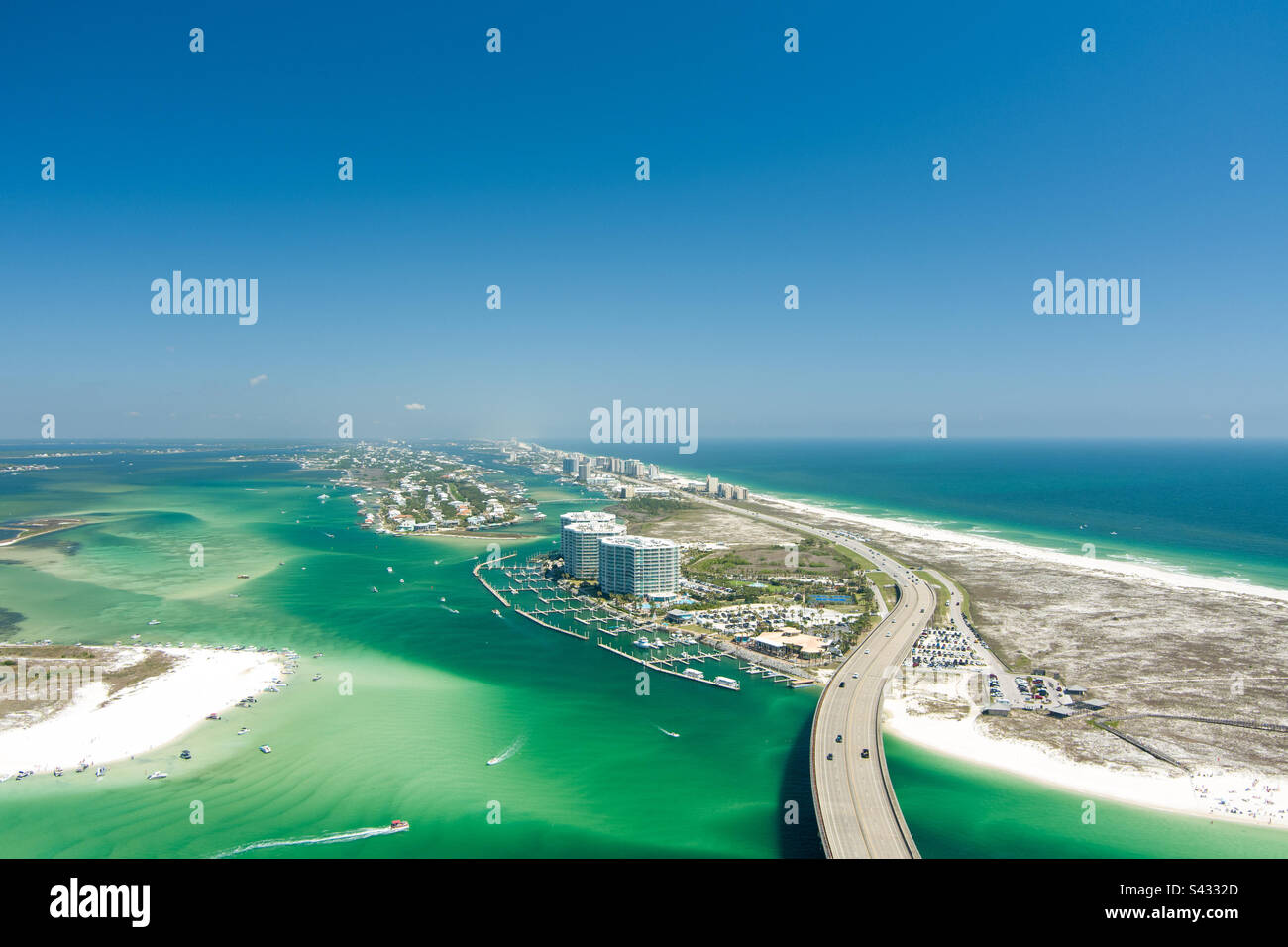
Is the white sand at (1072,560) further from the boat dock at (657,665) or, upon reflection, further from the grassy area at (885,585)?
the boat dock at (657,665)

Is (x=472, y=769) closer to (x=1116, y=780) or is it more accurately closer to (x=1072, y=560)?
(x=1116, y=780)

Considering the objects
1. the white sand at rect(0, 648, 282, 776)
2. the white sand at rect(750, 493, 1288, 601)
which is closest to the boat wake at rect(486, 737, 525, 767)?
the white sand at rect(0, 648, 282, 776)

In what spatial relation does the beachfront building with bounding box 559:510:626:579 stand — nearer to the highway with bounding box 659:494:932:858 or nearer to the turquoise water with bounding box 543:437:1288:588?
the highway with bounding box 659:494:932:858

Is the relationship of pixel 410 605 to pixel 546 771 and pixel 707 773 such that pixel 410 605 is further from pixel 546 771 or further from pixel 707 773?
pixel 707 773

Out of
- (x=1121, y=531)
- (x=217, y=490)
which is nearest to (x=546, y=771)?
(x=1121, y=531)

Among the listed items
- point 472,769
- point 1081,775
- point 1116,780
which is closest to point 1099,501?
point 1116,780

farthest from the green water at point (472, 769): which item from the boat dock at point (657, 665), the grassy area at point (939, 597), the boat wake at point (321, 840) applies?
the grassy area at point (939, 597)
